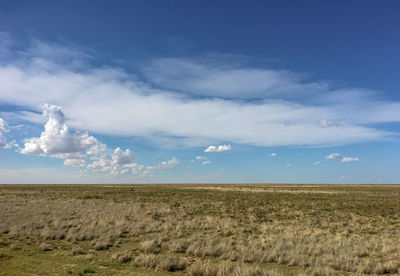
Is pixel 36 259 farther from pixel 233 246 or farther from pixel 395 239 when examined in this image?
pixel 395 239

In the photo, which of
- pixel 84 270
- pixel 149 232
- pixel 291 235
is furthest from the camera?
pixel 149 232

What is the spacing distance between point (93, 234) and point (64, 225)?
3.94 metres

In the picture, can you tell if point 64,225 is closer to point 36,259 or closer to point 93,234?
point 93,234

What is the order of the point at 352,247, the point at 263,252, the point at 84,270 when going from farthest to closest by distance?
the point at 352,247 → the point at 263,252 → the point at 84,270

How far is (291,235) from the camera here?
15.1m

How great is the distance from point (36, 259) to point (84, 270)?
9.55 feet

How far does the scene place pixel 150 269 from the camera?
10.0m

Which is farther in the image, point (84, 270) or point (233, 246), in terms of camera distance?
point (233, 246)

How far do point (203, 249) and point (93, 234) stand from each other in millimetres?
7062

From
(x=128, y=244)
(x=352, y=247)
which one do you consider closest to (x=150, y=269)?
(x=128, y=244)

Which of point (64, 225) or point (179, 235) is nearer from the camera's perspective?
point (179, 235)

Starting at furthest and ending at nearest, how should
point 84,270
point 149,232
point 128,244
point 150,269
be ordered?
point 149,232 → point 128,244 → point 150,269 → point 84,270

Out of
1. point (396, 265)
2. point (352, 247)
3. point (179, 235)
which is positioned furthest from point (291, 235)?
point (179, 235)

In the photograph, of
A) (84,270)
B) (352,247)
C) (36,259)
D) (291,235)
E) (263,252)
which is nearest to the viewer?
(84,270)
